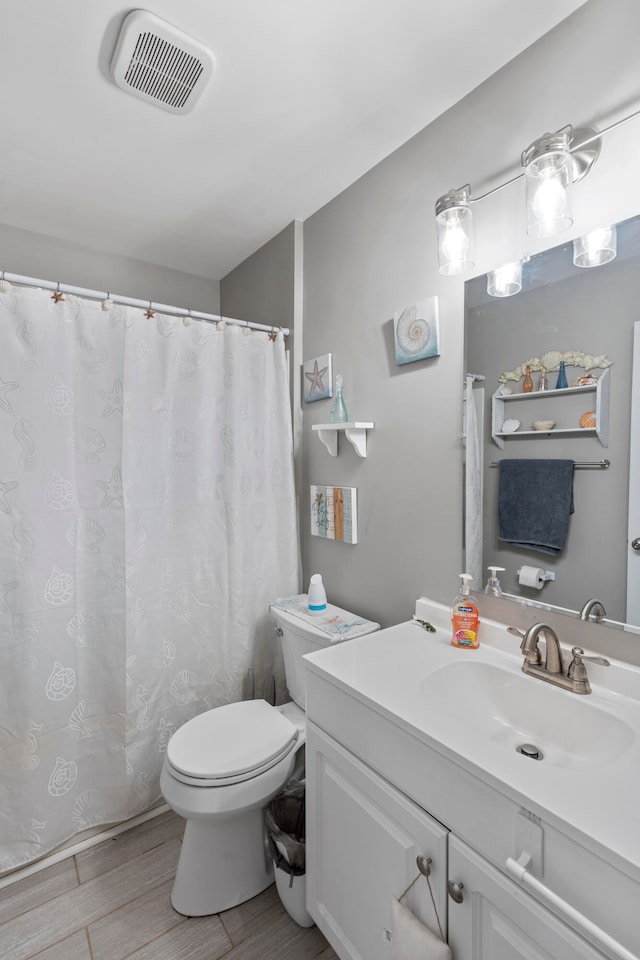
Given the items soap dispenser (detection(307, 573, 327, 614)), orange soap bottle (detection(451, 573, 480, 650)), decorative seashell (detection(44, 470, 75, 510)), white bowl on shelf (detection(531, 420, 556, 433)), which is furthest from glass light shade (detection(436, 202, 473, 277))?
decorative seashell (detection(44, 470, 75, 510))

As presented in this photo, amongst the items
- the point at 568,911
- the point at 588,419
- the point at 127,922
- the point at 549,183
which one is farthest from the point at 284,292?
the point at 127,922

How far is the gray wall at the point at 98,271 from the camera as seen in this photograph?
2.06 meters

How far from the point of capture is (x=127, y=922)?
1.37m

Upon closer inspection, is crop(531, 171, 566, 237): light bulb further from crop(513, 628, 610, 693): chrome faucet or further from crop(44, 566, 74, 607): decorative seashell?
crop(44, 566, 74, 607): decorative seashell

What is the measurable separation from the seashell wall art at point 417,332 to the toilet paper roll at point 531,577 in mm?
704

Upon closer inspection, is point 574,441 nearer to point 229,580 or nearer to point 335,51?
point 335,51

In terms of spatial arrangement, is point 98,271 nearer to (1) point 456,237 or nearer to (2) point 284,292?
(2) point 284,292

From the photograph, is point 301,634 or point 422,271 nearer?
point 422,271

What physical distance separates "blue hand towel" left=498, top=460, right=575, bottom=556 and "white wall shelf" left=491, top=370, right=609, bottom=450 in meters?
0.07

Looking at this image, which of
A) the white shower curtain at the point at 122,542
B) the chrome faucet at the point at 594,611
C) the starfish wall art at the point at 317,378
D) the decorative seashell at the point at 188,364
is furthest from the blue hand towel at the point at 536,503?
the decorative seashell at the point at 188,364


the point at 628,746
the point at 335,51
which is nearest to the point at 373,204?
the point at 335,51

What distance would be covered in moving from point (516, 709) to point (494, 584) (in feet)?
1.07

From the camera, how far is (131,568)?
5.65ft

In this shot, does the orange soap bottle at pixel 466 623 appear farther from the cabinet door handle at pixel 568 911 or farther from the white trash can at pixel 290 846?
the white trash can at pixel 290 846
